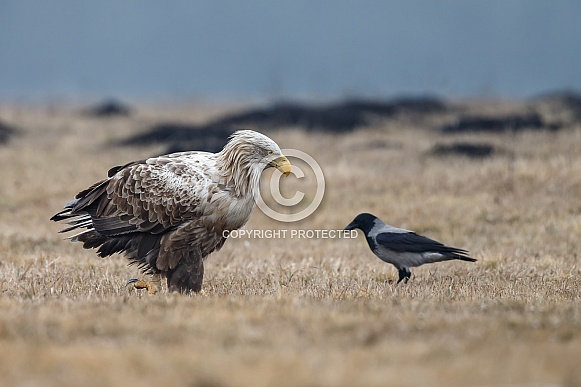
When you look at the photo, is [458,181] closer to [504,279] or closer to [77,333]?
[504,279]

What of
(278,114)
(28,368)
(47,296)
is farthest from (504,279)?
(278,114)

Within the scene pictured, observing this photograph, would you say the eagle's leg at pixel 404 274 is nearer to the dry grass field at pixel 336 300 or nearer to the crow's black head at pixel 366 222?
the dry grass field at pixel 336 300

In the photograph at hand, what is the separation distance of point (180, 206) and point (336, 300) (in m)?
2.06

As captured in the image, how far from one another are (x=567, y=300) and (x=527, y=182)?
398 inches

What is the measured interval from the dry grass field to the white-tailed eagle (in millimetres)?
495

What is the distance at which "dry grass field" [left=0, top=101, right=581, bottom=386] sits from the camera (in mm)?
5473

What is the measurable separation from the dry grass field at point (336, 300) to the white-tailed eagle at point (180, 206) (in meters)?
0.49

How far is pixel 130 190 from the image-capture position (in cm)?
955

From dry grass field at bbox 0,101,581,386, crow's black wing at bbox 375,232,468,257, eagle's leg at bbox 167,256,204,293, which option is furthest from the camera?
crow's black wing at bbox 375,232,468,257

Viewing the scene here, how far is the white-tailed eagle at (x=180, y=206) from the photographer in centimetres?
909

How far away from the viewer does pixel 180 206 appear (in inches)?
358

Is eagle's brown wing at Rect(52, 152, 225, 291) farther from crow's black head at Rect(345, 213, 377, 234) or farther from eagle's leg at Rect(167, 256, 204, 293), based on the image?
crow's black head at Rect(345, 213, 377, 234)

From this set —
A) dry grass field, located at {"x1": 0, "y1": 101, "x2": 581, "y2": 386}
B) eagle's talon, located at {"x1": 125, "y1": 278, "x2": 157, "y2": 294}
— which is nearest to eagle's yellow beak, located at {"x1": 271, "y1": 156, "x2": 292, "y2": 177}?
dry grass field, located at {"x1": 0, "y1": 101, "x2": 581, "y2": 386}

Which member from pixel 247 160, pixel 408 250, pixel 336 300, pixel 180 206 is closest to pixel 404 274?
pixel 408 250
